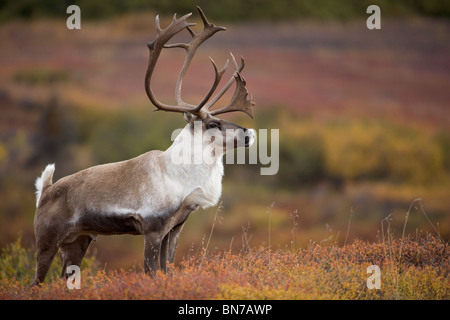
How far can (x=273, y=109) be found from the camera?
2958 cm

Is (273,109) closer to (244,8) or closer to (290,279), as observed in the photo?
(244,8)

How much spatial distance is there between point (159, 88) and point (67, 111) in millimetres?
4919

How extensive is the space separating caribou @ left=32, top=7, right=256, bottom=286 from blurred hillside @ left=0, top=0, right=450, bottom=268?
11220 mm

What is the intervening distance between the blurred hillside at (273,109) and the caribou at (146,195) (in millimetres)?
11220

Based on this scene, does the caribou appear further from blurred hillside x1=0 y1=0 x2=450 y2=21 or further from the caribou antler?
blurred hillside x1=0 y1=0 x2=450 y2=21

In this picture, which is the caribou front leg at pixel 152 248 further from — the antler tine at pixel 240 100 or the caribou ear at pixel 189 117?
the antler tine at pixel 240 100

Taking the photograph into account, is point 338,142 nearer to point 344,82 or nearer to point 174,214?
point 344,82

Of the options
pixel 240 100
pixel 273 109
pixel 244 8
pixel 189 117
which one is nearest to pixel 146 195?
pixel 189 117

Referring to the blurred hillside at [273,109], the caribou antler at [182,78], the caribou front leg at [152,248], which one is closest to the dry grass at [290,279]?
the caribou front leg at [152,248]

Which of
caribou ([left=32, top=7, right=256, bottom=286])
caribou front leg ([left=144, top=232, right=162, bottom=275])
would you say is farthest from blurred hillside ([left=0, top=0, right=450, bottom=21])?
caribou front leg ([left=144, top=232, right=162, bottom=275])

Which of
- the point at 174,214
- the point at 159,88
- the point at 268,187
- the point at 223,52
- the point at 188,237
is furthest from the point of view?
the point at 223,52

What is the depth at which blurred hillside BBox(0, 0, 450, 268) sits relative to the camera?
22.5 metres
